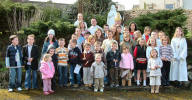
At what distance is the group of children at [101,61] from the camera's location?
647cm

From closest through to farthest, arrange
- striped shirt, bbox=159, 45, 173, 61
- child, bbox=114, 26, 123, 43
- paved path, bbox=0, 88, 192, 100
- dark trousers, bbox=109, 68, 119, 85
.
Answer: paved path, bbox=0, 88, 192, 100, dark trousers, bbox=109, 68, 119, 85, striped shirt, bbox=159, 45, 173, 61, child, bbox=114, 26, 123, 43

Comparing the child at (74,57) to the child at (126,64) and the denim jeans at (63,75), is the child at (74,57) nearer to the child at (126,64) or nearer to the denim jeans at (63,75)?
the denim jeans at (63,75)

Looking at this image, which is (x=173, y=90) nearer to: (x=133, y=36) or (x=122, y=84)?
(x=122, y=84)

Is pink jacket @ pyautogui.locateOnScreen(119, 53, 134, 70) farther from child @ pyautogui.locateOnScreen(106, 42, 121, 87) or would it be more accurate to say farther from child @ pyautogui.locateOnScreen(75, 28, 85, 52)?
child @ pyautogui.locateOnScreen(75, 28, 85, 52)

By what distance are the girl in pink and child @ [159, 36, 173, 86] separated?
128 inches

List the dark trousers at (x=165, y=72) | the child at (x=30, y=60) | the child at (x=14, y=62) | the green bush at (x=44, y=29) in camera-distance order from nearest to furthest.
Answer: the child at (x=14, y=62) → the child at (x=30, y=60) → the dark trousers at (x=165, y=72) → the green bush at (x=44, y=29)

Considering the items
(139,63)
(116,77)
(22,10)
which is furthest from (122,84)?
(22,10)

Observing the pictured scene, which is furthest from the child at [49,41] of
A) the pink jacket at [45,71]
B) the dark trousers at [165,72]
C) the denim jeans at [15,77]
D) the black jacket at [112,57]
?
the dark trousers at [165,72]

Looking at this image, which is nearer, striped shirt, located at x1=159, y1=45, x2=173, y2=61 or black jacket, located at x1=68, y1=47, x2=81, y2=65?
black jacket, located at x1=68, y1=47, x2=81, y2=65

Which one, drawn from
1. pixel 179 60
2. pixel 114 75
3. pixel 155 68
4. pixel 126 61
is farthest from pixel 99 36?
pixel 179 60

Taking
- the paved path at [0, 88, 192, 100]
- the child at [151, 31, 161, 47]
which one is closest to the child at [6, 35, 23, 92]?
the paved path at [0, 88, 192, 100]

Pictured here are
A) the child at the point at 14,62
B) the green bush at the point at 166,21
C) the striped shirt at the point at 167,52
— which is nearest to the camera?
the child at the point at 14,62

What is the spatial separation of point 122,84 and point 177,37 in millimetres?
2260

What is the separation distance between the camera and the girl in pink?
6.23m
